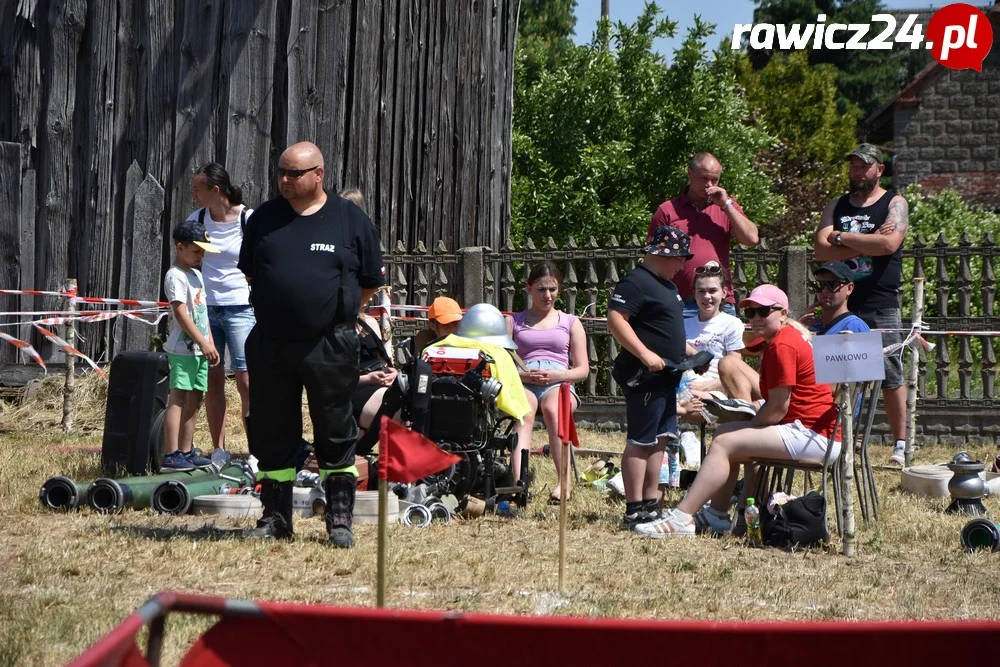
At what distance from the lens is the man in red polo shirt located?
884cm

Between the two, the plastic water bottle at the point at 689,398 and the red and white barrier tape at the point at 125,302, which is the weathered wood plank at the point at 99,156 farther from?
the plastic water bottle at the point at 689,398

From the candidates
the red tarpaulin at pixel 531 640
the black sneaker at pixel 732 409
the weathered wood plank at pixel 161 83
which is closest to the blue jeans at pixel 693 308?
the black sneaker at pixel 732 409

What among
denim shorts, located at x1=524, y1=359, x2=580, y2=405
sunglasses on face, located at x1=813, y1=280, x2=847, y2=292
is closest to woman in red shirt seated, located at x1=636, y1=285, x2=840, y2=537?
sunglasses on face, located at x1=813, y1=280, x2=847, y2=292

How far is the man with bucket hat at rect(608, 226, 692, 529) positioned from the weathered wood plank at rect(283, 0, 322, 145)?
5.20 metres

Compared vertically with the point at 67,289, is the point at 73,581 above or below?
below

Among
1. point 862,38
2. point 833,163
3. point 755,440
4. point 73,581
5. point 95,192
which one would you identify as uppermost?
point 862,38

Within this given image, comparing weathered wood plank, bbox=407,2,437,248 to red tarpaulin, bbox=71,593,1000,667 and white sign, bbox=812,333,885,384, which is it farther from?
red tarpaulin, bbox=71,593,1000,667

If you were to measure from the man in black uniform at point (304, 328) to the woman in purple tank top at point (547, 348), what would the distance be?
2168mm

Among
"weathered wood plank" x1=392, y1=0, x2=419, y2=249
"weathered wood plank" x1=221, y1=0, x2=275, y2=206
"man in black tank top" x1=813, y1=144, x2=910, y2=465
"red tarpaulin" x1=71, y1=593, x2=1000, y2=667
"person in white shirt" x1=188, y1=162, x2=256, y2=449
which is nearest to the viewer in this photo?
"red tarpaulin" x1=71, y1=593, x2=1000, y2=667

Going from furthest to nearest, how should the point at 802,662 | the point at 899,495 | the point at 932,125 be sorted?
the point at 932,125 < the point at 899,495 < the point at 802,662

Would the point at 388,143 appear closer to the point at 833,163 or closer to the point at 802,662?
the point at 802,662

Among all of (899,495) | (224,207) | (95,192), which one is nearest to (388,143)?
(95,192)

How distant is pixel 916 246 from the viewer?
37.7 ft

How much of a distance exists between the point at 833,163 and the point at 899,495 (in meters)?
25.5
